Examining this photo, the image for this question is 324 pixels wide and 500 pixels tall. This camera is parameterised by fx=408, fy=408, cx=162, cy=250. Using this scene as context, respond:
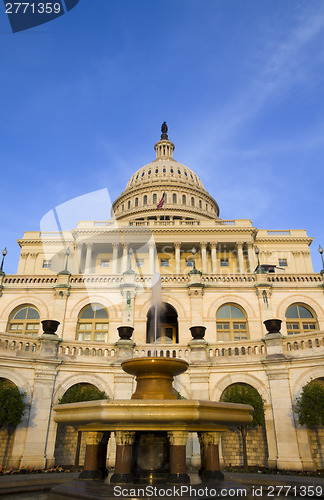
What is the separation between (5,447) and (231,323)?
1827 cm

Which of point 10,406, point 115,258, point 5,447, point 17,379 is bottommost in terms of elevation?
point 5,447

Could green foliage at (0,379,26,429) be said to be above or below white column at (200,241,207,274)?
below

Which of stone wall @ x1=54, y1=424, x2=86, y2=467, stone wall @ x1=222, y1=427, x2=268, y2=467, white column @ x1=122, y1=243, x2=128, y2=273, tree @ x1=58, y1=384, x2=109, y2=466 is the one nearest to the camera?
tree @ x1=58, y1=384, x2=109, y2=466

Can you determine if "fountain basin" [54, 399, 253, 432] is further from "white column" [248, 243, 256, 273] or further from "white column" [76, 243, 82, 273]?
"white column" [76, 243, 82, 273]

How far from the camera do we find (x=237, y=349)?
2395cm

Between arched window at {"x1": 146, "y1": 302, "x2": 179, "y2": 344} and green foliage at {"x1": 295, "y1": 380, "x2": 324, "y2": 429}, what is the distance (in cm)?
1593

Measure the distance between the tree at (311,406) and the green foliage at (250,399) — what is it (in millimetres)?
1797

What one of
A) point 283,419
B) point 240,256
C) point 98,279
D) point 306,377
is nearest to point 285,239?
point 240,256

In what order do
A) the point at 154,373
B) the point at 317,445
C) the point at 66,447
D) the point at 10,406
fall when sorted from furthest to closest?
the point at 66,447 → the point at 317,445 → the point at 10,406 → the point at 154,373

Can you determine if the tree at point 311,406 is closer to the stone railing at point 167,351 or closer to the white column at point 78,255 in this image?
the stone railing at point 167,351

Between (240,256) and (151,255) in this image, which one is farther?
(240,256)

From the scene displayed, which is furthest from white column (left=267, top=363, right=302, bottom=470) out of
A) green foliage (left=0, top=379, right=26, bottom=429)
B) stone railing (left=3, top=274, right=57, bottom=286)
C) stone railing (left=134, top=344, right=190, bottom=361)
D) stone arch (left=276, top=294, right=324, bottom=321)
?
stone railing (left=3, top=274, right=57, bottom=286)

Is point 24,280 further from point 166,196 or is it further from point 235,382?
point 166,196

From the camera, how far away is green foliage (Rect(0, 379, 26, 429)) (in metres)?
19.1
